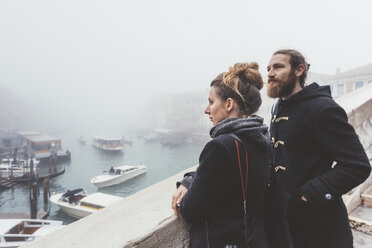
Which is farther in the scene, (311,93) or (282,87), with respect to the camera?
(282,87)

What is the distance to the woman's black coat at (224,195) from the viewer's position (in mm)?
944

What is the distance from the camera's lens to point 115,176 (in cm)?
2848

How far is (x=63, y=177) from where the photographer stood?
3341cm

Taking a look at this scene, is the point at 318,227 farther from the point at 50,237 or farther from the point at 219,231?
the point at 50,237

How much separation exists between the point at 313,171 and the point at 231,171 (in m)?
0.64

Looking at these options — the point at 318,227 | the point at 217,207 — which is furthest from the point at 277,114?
the point at 217,207

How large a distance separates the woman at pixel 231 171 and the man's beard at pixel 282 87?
1.29 ft

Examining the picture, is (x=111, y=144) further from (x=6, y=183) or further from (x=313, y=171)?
(x=313, y=171)

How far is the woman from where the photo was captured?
95 cm

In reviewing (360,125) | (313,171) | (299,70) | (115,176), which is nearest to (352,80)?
(360,125)

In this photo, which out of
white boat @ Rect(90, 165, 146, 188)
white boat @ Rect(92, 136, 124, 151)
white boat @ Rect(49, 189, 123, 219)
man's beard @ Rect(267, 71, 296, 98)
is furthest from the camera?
white boat @ Rect(92, 136, 124, 151)

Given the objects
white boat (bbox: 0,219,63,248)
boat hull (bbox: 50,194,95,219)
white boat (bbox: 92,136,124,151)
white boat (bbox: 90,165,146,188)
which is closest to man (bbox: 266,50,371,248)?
white boat (bbox: 0,219,63,248)

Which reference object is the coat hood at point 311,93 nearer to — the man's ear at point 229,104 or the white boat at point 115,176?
the man's ear at point 229,104

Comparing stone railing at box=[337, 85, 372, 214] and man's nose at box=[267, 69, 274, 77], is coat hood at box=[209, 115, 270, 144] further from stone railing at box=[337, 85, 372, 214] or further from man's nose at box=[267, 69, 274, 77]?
stone railing at box=[337, 85, 372, 214]
